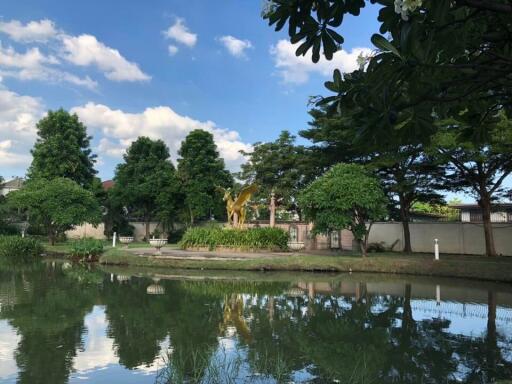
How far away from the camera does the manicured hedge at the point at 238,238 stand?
75.2 feet

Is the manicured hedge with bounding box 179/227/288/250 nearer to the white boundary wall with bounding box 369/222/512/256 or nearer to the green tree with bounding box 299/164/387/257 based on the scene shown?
the green tree with bounding box 299/164/387/257

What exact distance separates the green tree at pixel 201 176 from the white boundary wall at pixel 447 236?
11.2m

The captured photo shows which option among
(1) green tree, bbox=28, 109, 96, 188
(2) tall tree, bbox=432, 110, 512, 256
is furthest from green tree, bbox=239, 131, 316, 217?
(1) green tree, bbox=28, 109, 96, 188

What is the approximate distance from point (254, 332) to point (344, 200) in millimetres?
11188

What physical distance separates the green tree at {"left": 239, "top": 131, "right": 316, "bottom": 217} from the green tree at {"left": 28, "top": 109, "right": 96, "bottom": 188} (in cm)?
1539

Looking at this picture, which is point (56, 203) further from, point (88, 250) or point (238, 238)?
point (238, 238)

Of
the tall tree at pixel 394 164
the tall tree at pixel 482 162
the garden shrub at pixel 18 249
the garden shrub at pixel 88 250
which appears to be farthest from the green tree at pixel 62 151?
the tall tree at pixel 482 162

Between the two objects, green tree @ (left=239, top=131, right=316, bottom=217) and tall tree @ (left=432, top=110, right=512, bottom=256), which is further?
green tree @ (left=239, top=131, right=316, bottom=217)

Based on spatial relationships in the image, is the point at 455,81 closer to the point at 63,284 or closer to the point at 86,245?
the point at 63,284

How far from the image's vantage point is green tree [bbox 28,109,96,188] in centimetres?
3456

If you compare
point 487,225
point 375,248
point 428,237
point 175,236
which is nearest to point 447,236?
point 428,237

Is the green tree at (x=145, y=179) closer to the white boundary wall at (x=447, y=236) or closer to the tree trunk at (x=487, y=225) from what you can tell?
the white boundary wall at (x=447, y=236)

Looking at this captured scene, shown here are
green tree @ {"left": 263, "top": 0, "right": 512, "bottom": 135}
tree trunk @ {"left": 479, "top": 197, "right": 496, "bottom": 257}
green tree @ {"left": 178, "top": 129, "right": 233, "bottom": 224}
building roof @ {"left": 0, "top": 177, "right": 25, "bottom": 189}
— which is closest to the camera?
green tree @ {"left": 263, "top": 0, "right": 512, "bottom": 135}

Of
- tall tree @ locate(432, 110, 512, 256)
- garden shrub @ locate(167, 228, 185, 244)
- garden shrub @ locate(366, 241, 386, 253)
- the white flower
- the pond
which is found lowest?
the pond
